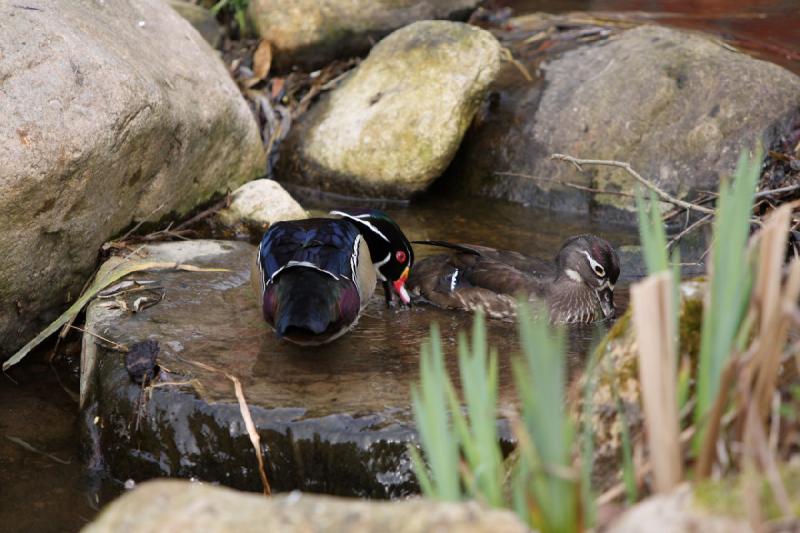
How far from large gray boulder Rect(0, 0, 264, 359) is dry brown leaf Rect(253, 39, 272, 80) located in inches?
112

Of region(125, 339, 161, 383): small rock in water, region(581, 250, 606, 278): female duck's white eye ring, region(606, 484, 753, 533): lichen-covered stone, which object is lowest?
region(581, 250, 606, 278): female duck's white eye ring

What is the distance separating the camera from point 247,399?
3.97m

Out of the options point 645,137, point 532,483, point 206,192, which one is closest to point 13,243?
point 206,192

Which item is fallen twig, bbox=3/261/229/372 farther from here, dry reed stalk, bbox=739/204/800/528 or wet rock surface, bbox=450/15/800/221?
dry reed stalk, bbox=739/204/800/528

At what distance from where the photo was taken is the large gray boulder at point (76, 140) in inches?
181

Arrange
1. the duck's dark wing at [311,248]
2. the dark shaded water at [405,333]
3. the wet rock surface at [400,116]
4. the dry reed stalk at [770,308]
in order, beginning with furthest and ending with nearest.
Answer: the wet rock surface at [400,116] < the duck's dark wing at [311,248] < the dark shaded water at [405,333] < the dry reed stalk at [770,308]

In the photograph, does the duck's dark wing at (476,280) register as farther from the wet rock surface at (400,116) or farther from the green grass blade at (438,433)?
the green grass blade at (438,433)

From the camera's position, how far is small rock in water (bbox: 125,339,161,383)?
416cm

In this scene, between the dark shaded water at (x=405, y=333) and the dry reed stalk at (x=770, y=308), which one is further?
the dark shaded water at (x=405, y=333)

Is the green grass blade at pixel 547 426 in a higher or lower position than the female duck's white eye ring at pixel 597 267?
higher

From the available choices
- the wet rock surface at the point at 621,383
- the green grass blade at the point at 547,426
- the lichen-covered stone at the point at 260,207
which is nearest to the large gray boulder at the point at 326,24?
the lichen-covered stone at the point at 260,207

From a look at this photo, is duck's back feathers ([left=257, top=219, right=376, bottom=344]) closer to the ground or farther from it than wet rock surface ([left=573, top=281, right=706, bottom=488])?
closer to the ground

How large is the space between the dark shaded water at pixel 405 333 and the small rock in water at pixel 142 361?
46 centimetres

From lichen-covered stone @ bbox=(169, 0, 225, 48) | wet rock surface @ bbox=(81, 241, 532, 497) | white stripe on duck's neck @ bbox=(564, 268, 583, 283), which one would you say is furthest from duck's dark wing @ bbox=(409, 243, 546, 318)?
lichen-covered stone @ bbox=(169, 0, 225, 48)
